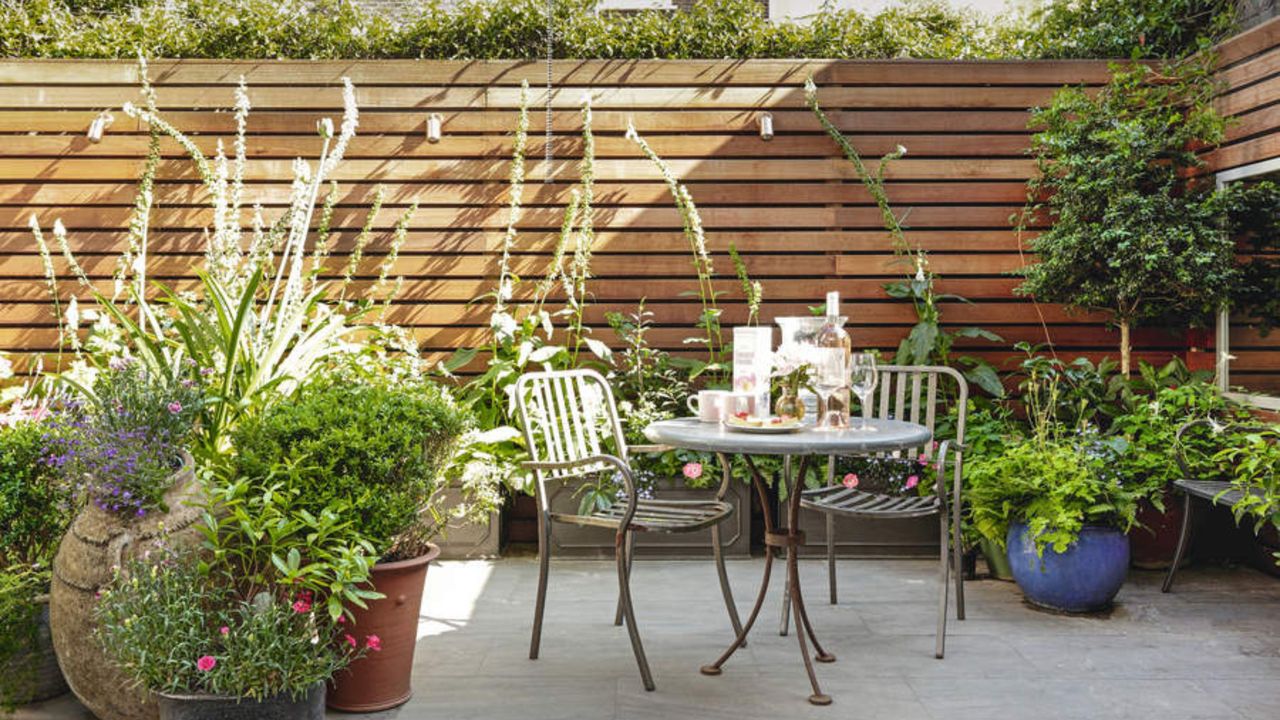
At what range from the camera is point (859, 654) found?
321 centimetres

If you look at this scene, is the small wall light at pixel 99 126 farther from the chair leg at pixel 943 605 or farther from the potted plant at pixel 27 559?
the chair leg at pixel 943 605

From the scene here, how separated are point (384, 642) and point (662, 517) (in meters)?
0.93

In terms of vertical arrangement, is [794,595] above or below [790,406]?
below

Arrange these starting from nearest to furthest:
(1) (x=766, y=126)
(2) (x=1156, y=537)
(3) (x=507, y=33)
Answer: (2) (x=1156, y=537) → (1) (x=766, y=126) → (3) (x=507, y=33)

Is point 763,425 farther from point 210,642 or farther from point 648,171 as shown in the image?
point 648,171

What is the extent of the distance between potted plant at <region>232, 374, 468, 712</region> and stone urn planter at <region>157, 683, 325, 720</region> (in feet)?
1.03

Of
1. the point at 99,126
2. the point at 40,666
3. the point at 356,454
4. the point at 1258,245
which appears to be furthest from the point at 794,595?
the point at 99,126

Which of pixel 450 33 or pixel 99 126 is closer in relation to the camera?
pixel 99 126

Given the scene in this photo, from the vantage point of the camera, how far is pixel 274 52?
5.44m

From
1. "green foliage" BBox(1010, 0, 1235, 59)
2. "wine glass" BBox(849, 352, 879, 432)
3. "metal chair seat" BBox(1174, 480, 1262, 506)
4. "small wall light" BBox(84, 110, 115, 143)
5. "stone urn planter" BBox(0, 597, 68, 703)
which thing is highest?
"green foliage" BBox(1010, 0, 1235, 59)

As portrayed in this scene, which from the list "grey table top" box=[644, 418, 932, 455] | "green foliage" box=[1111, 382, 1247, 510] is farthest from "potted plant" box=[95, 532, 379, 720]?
"green foliage" box=[1111, 382, 1247, 510]

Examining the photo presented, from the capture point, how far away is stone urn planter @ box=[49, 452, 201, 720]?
2.50m

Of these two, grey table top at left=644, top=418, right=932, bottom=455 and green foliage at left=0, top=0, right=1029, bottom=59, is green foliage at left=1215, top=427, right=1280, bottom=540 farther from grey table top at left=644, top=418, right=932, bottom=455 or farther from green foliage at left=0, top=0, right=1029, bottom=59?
green foliage at left=0, top=0, right=1029, bottom=59

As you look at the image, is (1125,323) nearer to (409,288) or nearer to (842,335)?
(842,335)
